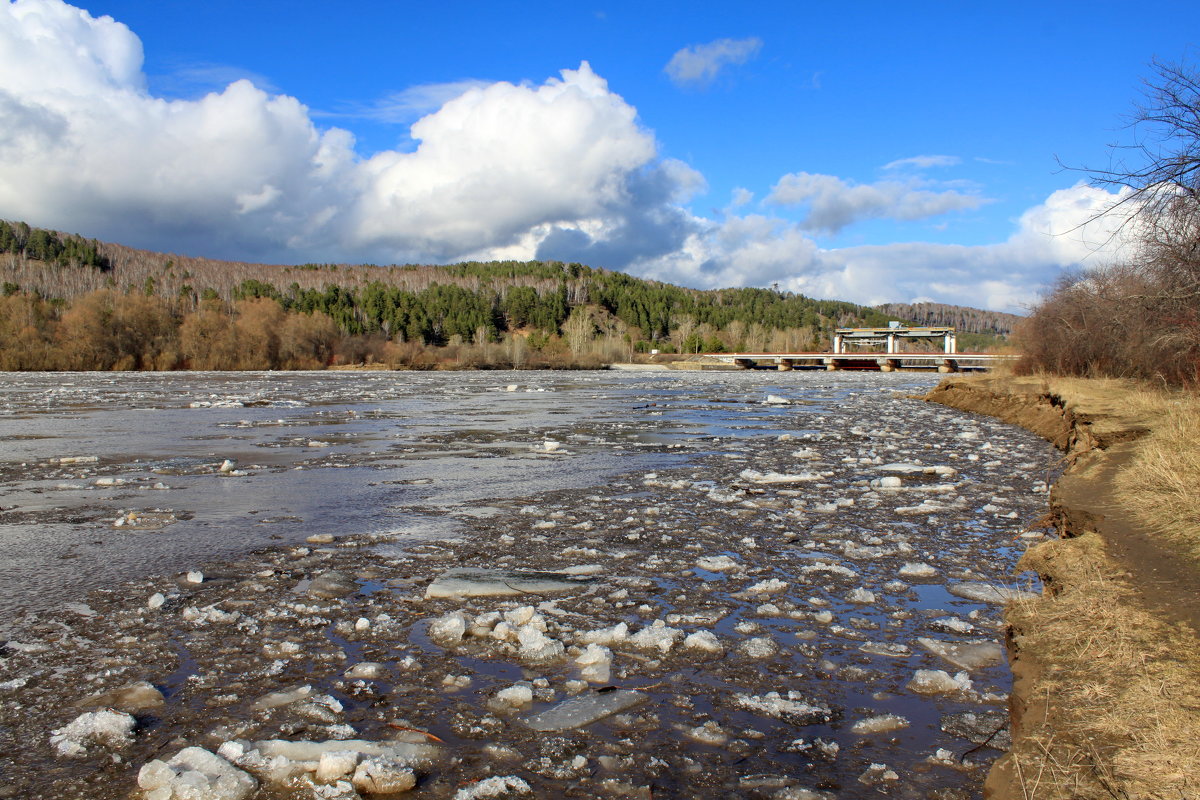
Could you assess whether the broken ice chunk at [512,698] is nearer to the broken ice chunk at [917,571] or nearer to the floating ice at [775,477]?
the broken ice chunk at [917,571]

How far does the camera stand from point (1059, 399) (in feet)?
64.9

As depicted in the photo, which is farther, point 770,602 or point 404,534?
point 404,534

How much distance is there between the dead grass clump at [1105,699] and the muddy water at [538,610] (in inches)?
8.9

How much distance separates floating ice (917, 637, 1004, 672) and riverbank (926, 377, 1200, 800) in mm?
101

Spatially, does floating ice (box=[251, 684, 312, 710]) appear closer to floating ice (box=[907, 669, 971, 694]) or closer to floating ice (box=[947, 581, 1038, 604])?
floating ice (box=[907, 669, 971, 694])

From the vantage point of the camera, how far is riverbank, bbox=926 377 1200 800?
2705mm

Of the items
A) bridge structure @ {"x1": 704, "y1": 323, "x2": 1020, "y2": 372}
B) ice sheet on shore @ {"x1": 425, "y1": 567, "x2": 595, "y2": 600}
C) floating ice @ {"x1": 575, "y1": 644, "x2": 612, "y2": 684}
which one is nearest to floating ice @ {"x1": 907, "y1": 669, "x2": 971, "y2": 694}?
floating ice @ {"x1": 575, "y1": 644, "x2": 612, "y2": 684}

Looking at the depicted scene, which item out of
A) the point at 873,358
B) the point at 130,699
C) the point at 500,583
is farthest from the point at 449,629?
the point at 873,358

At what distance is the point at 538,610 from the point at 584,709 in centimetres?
131

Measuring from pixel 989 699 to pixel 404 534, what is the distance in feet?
15.7

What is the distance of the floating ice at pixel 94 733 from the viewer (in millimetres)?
3057

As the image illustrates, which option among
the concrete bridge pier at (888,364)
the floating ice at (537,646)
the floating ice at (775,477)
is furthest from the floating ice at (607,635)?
the concrete bridge pier at (888,364)

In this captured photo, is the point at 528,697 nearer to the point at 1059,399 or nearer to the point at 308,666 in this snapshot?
the point at 308,666

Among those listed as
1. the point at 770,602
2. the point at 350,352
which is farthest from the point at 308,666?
the point at 350,352
